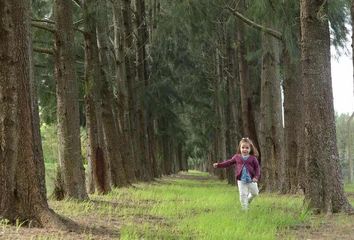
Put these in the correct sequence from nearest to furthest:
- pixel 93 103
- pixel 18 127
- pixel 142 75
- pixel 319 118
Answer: pixel 18 127 < pixel 319 118 < pixel 93 103 < pixel 142 75

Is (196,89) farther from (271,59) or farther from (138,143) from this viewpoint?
(271,59)

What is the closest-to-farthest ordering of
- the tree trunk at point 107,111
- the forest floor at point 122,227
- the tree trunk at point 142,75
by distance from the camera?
the forest floor at point 122,227, the tree trunk at point 107,111, the tree trunk at point 142,75

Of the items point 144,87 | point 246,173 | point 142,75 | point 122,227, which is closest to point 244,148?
point 246,173

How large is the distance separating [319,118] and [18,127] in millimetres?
4718

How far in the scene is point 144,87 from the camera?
23.3m

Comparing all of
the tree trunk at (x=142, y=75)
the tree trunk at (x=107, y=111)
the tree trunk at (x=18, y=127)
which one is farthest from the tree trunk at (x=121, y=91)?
the tree trunk at (x=18, y=127)

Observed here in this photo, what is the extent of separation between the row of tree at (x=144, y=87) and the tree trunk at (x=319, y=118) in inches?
0.6

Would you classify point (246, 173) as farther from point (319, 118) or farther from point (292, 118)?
point (292, 118)

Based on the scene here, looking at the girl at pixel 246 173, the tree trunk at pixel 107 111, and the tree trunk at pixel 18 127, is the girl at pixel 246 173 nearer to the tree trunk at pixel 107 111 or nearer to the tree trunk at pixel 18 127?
the tree trunk at pixel 18 127

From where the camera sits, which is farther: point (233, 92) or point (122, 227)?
point (233, 92)

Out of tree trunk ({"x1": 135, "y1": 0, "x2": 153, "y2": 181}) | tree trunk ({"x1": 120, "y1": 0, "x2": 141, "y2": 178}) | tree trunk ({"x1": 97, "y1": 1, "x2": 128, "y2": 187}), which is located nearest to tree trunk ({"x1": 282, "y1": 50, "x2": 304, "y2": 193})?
tree trunk ({"x1": 97, "y1": 1, "x2": 128, "y2": 187})

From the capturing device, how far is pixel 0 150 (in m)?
6.04

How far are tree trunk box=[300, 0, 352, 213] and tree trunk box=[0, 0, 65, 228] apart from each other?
4255 millimetres

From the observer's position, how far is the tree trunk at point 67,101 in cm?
1016
